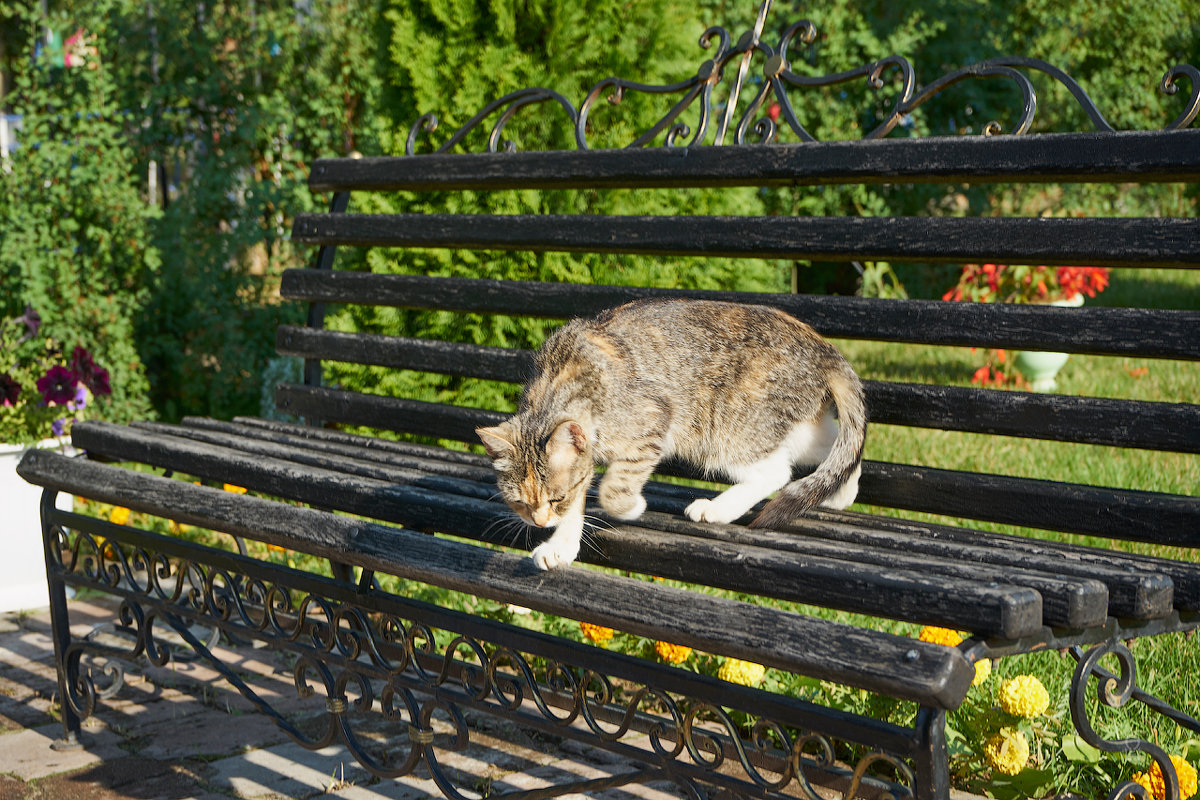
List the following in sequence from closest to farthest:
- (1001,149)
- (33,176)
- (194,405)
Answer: (1001,149) → (33,176) → (194,405)

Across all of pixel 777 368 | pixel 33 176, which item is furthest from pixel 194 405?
pixel 777 368

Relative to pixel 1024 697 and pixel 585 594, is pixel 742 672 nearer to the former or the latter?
pixel 1024 697

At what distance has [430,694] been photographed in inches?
91.7

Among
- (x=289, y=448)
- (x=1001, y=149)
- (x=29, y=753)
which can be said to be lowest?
(x=29, y=753)

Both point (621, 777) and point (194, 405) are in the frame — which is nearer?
point (621, 777)

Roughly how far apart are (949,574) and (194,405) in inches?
212

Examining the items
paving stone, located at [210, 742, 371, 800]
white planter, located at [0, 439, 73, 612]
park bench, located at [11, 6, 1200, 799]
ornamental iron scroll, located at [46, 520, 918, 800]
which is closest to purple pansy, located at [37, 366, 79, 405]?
white planter, located at [0, 439, 73, 612]

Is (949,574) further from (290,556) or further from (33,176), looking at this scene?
(33,176)

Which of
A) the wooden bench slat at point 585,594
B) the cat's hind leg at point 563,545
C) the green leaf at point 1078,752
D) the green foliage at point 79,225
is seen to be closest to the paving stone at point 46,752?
the wooden bench slat at point 585,594

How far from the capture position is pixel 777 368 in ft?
7.93

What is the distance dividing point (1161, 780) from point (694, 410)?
120 cm

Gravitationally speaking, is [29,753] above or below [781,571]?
below

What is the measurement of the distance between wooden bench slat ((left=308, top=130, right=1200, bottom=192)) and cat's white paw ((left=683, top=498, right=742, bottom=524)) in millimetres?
907

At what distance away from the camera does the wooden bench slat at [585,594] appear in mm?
1519
